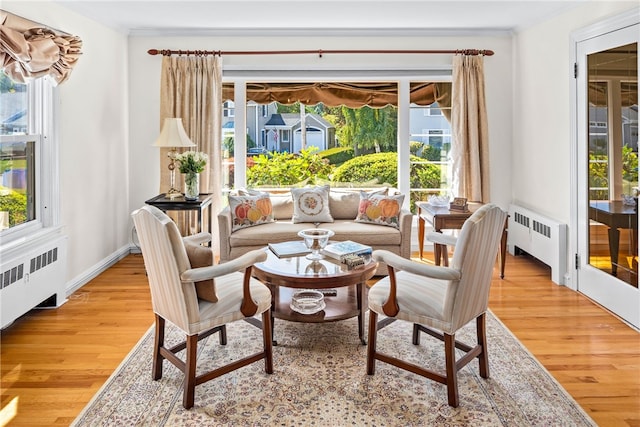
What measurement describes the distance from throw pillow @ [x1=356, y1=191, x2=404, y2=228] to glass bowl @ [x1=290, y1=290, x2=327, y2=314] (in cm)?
149

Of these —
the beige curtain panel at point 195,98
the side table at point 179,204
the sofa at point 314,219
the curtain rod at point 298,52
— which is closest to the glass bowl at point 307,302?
the sofa at point 314,219

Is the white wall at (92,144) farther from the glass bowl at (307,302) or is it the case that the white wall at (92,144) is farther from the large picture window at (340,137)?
the glass bowl at (307,302)

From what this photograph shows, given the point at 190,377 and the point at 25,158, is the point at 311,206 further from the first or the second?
the point at 190,377

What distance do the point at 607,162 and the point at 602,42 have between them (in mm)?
899

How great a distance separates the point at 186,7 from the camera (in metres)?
4.43

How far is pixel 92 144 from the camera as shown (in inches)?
182

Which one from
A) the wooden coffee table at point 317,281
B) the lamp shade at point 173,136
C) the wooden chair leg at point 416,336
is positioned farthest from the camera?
the lamp shade at point 173,136

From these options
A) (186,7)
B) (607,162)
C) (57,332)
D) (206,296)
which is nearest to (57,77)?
(186,7)

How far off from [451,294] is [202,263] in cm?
120

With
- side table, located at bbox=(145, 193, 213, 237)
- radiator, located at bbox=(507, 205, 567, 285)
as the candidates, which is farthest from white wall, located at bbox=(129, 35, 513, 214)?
side table, located at bbox=(145, 193, 213, 237)

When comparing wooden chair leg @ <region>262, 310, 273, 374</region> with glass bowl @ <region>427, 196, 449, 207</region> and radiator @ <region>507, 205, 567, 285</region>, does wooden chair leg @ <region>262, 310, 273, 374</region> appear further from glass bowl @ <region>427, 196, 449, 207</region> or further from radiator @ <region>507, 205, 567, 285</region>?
radiator @ <region>507, 205, 567, 285</region>

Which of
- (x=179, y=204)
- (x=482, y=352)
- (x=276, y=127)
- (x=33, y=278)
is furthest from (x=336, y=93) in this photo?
(x=482, y=352)

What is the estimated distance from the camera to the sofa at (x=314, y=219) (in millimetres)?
4488

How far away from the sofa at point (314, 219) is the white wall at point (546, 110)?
54.5 inches
